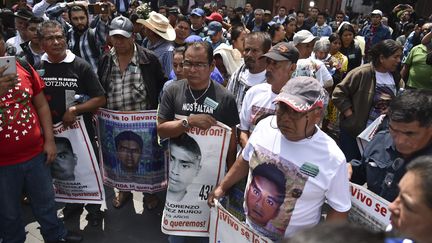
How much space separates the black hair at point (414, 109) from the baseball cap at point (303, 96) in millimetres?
374

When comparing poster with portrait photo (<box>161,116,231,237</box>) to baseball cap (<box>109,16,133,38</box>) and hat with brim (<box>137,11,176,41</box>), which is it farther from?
hat with brim (<box>137,11,176,41</box>)

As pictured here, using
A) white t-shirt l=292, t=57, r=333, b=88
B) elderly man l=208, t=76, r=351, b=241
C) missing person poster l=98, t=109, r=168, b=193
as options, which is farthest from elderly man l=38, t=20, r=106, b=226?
white t-shirt l=292, t=57, r=333, b=88

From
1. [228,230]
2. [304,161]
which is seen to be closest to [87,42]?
[228,230]

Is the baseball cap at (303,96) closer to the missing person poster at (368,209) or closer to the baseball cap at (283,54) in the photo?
the missing person poster at (368,209)

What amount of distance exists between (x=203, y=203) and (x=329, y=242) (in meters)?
2.00

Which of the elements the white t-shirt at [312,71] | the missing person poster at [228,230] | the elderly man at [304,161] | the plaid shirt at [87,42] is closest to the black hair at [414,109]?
the elderly man at [304,161]

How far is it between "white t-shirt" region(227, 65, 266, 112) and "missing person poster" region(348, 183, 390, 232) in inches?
60.5

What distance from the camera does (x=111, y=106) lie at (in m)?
3.29

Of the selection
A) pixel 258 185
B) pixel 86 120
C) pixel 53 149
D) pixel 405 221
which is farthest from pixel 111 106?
pixel 405 221

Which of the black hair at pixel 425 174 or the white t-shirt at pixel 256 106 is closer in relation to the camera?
the black hair at pixel 425 174

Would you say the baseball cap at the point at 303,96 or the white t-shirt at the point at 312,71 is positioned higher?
the baseball cap at the point at 303,96

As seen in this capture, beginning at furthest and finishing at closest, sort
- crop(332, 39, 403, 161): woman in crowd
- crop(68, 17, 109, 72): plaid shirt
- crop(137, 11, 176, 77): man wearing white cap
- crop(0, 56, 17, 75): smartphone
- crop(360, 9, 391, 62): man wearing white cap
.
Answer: crop(360, 9, 391, 62): man wearing white cap
crop(137, 11, 176, 77): man wearing white cap
crop(68, 17, 109, 72): plaid shirt
crop(332, 39, 403, 161): woman in crowd
crop(0, 56, 17, 75): smartphone

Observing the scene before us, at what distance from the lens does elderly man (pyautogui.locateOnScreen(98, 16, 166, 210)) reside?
3.25m

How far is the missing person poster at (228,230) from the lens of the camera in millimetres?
2029
